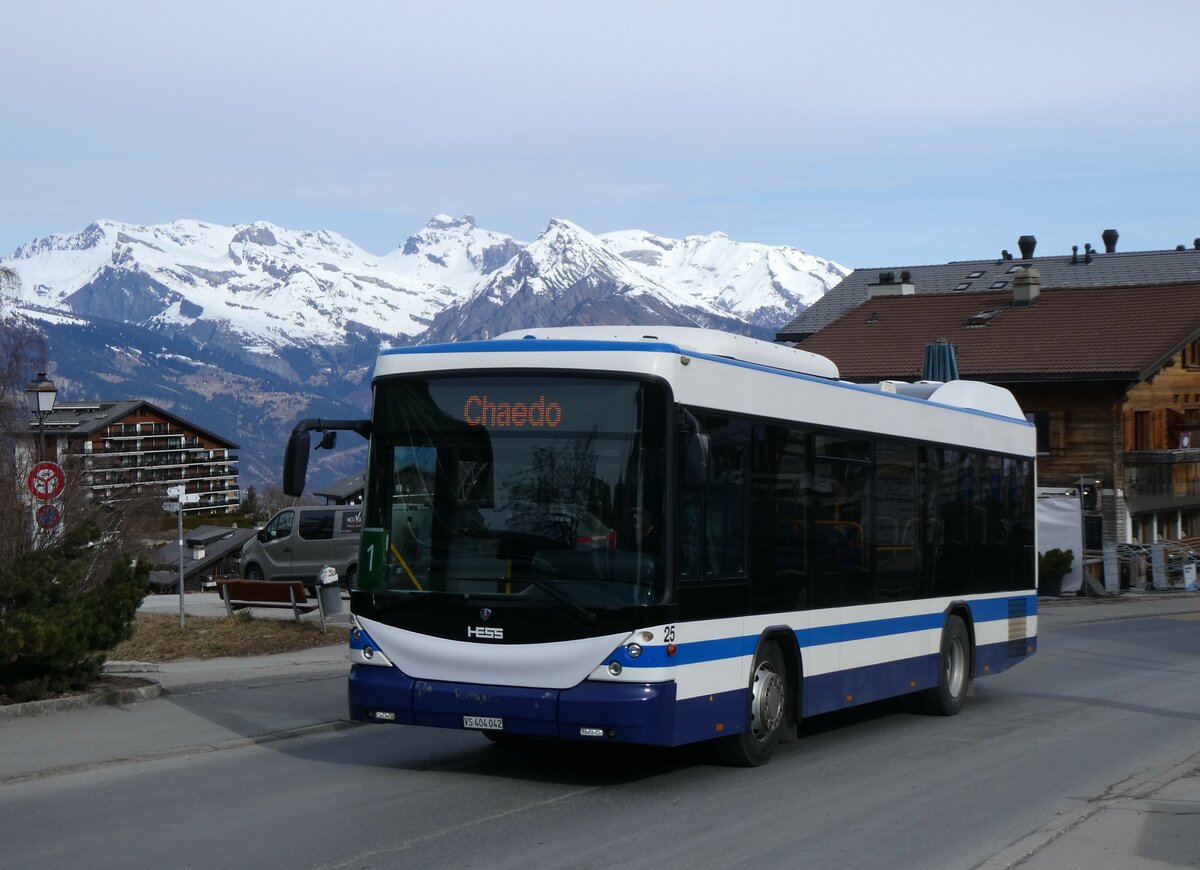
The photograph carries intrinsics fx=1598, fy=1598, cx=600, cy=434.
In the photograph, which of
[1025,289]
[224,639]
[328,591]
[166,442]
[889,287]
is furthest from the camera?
[166,442]

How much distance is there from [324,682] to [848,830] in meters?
9.17

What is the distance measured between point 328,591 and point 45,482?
8.09 meters

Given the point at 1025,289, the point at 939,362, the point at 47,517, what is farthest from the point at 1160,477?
the point at 47,517

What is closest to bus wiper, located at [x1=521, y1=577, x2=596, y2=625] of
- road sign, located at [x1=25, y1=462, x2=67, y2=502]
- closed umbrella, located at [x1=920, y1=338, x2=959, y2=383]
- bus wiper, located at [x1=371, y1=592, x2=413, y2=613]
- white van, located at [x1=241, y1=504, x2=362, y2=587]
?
bus wiper, located at [x1=371, y1=592, x2=413, y2=613]

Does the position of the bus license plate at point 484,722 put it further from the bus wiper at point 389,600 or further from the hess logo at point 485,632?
the bus wiper at point 389,600

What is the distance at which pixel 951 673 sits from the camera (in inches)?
605

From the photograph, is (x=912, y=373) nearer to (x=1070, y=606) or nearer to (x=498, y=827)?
(x=1070, y=606)

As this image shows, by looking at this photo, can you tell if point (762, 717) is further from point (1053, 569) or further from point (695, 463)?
point (1053, 569)

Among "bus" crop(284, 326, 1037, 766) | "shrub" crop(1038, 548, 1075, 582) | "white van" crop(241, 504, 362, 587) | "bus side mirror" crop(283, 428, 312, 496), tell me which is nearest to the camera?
"bus" crop(284, 326, 1037, 766)

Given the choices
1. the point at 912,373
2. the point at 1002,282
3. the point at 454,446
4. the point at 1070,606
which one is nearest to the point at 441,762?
the point at 454,446

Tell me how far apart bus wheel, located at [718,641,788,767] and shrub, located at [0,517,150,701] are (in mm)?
5752

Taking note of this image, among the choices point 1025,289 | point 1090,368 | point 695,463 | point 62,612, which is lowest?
point 62,612

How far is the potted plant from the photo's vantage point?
A: 41438mm

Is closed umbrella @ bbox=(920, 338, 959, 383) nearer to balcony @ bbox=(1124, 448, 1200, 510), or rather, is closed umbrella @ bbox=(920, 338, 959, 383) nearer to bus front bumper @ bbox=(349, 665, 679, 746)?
balcony @ bbox=(1124, 448, 1200, 510)
